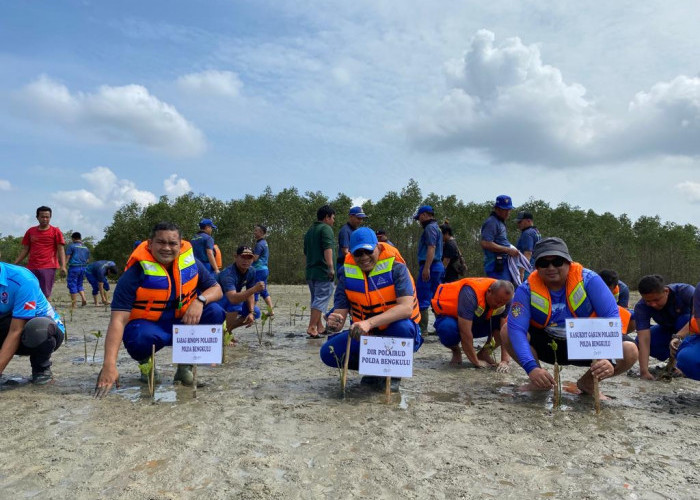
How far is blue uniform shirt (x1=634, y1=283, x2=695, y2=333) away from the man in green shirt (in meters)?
3.65

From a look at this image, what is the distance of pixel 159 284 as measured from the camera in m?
4.11

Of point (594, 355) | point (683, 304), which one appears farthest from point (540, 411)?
point (683, 304)

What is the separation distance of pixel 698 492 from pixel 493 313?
2.86 meters

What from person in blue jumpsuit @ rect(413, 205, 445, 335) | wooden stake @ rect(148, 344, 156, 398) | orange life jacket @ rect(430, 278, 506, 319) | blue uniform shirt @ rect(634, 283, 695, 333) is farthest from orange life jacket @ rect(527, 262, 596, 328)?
person in blue jumpsuit @ rect(413, 205, 445, 335)

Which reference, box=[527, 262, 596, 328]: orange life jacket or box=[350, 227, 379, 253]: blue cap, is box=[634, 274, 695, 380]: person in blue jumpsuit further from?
box=[350, 227, 379, 253]: blue cap

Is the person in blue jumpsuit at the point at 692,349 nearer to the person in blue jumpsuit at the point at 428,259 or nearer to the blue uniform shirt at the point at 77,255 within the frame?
the person in blue jumpsuit at the point at 428,259

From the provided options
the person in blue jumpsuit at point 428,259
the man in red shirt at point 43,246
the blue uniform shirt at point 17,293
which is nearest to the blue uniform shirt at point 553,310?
the person in blue jumpsuit at point 428,259

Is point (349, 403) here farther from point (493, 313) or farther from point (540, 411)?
point (493, 313)

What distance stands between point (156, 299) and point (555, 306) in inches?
120

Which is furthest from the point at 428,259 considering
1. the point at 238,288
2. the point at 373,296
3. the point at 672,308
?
the point at 373,296

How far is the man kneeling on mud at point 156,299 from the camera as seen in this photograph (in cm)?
397

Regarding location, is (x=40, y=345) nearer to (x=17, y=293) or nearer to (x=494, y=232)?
(x=17, y=293)

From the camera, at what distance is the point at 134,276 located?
13.2 ft

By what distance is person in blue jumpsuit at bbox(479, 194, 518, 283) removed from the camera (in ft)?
21.5
